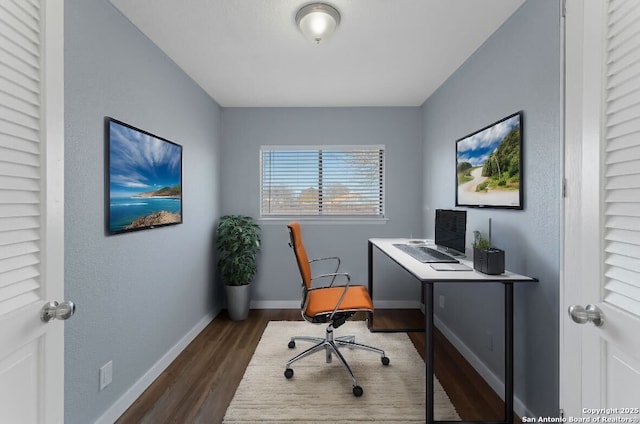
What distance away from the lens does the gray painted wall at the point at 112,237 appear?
63.4 inches

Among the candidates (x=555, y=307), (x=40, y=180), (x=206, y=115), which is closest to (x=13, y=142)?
(x=40, y=180)

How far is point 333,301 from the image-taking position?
2457 millimetres

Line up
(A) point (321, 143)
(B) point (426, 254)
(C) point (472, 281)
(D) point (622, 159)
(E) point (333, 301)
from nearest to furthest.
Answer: (D) point (622, 159) < (C) point (472, 281) < (E) point (333, 301) < (B) point (426, 254) < (A) point (321, 143)

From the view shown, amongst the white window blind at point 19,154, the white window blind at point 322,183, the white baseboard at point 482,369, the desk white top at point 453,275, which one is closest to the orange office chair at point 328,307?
the desk white top at point 453,275

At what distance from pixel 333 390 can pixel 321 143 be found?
276cm

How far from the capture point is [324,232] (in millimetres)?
3977

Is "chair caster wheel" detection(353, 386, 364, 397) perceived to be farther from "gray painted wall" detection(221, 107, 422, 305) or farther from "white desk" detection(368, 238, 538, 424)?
"gray painted wall" detection(221, 107, 422, 305)

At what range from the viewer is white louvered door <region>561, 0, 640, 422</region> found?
2.52 ft

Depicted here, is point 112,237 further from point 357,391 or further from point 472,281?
point 472,281

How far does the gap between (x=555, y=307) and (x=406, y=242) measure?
5.43ft

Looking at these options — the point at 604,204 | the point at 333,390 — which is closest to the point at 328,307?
the point at 333,390

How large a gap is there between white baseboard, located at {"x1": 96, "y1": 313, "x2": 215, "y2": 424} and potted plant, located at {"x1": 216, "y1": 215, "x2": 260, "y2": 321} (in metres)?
0.47

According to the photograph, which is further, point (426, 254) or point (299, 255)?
point (426, 254)

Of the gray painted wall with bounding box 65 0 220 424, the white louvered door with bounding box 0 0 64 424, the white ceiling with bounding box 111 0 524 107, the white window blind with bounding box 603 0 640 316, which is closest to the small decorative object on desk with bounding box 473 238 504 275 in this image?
the white window blind with bounding box 603 0 640 316
